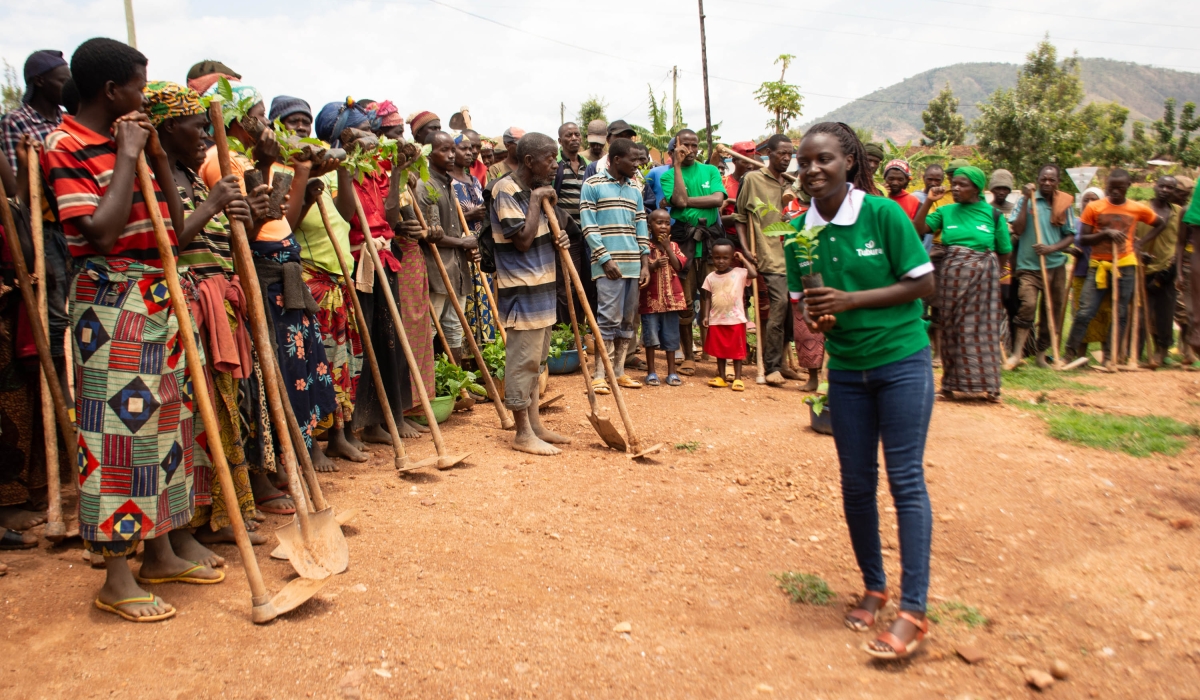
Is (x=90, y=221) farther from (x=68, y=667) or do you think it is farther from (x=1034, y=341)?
(x=1034, y=341)

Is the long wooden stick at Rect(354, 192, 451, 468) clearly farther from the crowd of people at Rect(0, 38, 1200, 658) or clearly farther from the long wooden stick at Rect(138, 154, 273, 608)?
the long wooden stick at Rect(138, 154, 273, 608)

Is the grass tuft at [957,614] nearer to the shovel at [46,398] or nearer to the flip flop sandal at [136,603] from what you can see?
the flip flop sandal at [136,603]

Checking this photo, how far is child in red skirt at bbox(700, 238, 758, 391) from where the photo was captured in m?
7.70

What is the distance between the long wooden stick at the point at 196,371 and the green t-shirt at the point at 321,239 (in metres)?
1.59

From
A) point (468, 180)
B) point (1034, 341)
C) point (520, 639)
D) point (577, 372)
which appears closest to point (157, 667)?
point (520, 639)

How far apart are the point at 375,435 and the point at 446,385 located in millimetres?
813

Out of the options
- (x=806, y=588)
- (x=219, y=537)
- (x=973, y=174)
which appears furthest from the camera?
(x=973, y=174)

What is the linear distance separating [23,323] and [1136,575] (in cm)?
525

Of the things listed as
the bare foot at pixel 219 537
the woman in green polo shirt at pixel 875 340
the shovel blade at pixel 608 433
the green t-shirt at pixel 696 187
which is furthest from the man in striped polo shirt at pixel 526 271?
the green t-shirt at pixel 696 187

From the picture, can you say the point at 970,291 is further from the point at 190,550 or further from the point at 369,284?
the point at 190,550

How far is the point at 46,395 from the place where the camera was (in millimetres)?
3740

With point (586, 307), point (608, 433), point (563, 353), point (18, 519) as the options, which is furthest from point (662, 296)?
point (18, 519)

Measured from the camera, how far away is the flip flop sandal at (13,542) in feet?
12.0

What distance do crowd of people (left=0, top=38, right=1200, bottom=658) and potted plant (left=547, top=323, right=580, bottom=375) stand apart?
0.25m
